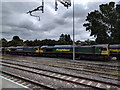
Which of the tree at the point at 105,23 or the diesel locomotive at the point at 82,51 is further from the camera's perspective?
the tree at the point at 105,23

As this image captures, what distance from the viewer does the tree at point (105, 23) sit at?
27047 mm

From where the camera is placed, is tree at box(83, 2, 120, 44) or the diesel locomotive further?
tree at box(83, 2, 120, 44)

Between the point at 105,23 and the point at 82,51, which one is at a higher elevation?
the point at 105,23

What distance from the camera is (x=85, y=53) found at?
18250mm

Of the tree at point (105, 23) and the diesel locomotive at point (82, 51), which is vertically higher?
the tree at point (105, 23)

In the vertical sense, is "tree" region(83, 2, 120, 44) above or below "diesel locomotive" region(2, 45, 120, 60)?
above

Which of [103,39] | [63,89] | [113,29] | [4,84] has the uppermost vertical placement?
[113,29]

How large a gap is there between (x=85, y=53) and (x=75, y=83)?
12835mm

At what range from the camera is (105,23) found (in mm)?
29156

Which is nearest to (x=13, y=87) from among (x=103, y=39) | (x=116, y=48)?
(x=116, y=48)

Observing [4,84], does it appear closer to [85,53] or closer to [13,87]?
[13,87]

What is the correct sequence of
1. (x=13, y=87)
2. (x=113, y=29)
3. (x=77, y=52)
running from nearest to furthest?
(x=13, y=87) → (x=77, y=52) → (x=113, y=29)

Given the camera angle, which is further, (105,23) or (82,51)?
(105,23)

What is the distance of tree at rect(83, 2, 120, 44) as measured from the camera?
27.0 m
